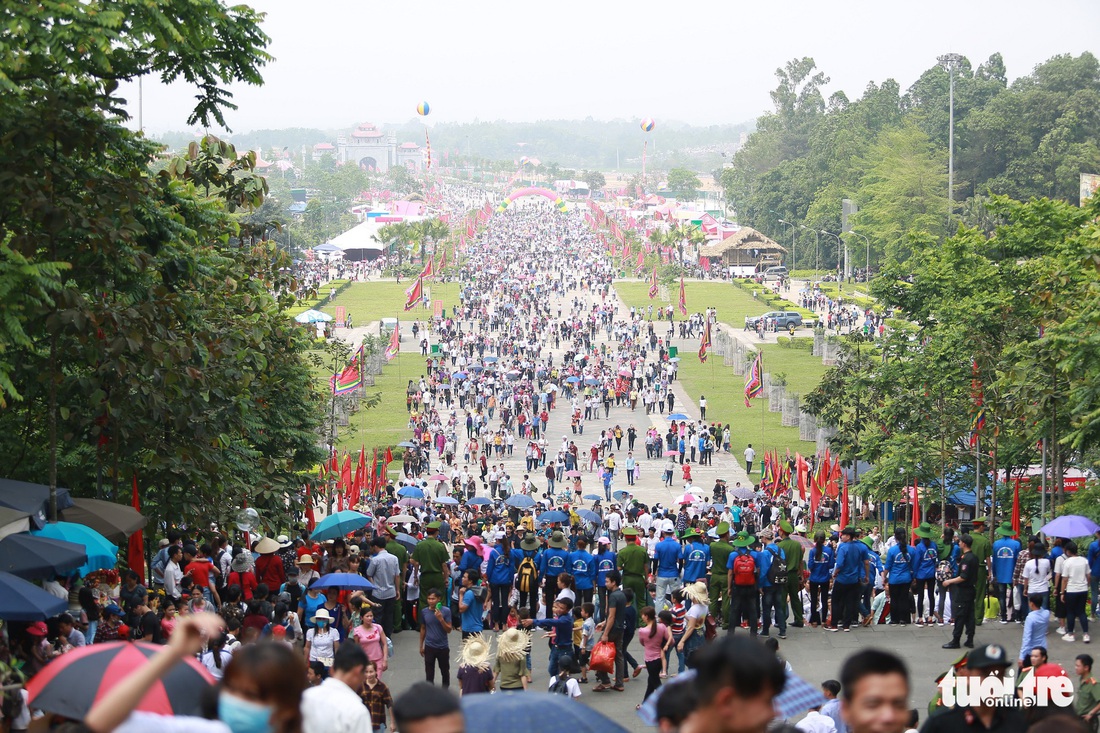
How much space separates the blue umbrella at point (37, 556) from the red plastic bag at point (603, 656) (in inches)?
184

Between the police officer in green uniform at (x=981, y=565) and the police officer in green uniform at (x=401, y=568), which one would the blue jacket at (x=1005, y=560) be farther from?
the police officer in green uniform at (x=401, y=568)

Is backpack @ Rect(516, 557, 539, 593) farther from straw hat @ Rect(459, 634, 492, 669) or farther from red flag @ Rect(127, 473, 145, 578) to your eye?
red flag @ Rect(127, 473, 145, 578)

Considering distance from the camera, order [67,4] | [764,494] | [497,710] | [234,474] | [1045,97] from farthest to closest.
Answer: [1045,97]
[764,494]
[234,474]
[67,4]
[497,710]

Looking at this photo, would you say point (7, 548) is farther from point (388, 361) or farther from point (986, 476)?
point (388, 361)

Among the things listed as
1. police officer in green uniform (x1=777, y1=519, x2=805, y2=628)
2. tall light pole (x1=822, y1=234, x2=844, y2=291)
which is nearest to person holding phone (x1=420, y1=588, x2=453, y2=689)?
police officer in green uniform (x1=777, y1=519, x2=805, y2=628)

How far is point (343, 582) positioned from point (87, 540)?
2.72m

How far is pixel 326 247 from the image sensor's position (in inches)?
3974

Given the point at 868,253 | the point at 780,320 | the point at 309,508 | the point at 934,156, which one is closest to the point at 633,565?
the point at 309,508

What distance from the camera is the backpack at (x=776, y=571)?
46.1ft

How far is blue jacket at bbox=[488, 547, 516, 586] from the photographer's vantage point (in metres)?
14.8

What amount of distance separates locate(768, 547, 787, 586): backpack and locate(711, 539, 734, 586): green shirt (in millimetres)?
451

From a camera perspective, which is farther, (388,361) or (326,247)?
(326,247)

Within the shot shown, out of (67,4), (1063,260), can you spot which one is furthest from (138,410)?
(1063,260)

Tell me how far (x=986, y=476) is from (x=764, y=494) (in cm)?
544
